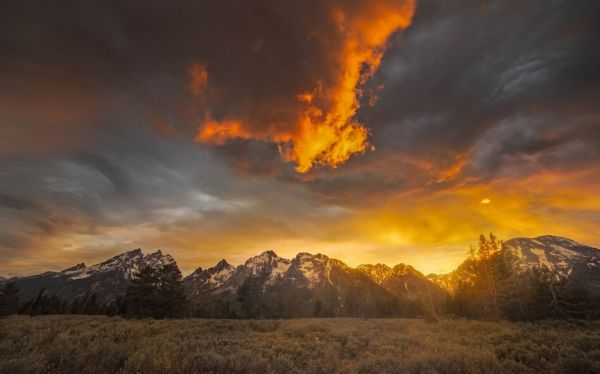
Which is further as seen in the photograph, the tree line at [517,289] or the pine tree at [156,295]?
the pine tree at [156,295]

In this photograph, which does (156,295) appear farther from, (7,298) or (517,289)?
(517,289)

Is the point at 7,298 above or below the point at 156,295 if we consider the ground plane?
below

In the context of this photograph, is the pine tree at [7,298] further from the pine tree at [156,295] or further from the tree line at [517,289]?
the tree line at [517,289]

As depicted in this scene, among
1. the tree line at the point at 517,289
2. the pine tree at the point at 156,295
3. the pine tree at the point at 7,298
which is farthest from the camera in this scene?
the pine tree at the point at 7,298

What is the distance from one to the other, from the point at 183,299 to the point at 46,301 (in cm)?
6140

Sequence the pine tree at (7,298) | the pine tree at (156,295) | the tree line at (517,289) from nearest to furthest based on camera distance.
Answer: the tree line at (517,289)
the pine tree at (156,295)
the pine tree at (7,298)

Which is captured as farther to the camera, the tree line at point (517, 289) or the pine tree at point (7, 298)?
the pine tree at point (7, 298)

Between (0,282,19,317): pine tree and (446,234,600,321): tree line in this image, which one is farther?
(0,282,19,317): pine tree

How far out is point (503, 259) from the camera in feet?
→ 132

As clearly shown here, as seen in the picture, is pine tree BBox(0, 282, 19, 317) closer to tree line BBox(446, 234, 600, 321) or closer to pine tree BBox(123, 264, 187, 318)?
pine tree BBox(123, 264, 187, 318)

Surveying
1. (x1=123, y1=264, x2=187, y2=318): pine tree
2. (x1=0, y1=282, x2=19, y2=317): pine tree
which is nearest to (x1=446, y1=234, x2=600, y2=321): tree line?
(x1=123, y1=264, x2=187, y2=318): pine tree

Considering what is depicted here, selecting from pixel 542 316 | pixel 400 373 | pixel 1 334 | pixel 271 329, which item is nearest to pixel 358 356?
pixel 400 373

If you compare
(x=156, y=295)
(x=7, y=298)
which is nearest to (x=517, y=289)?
(x=156, y=295)

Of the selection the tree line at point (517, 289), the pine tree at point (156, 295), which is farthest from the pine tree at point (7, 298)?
the tree line at point (517, 289)
